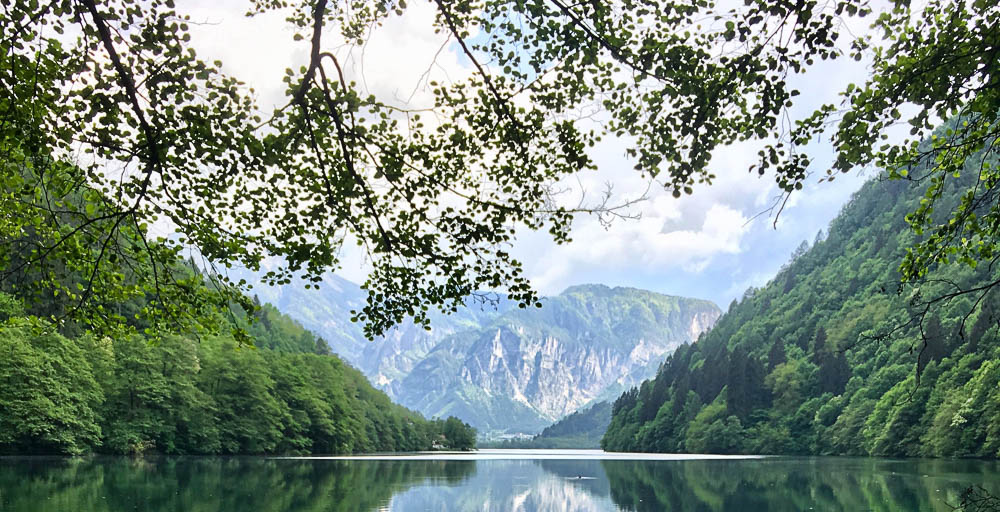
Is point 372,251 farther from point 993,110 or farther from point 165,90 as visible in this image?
point 993,110

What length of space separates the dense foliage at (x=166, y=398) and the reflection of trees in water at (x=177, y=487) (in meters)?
3.81

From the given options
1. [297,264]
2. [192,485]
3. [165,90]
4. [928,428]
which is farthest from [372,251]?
[928,428]

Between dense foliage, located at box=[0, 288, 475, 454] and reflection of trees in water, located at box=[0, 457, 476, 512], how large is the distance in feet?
12.5

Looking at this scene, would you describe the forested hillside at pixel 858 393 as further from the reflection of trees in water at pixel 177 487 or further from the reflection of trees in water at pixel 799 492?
the reflection of trees in water at pixel 177 487

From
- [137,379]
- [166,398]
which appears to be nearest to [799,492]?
[137,379]

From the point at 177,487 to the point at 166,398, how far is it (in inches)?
1508

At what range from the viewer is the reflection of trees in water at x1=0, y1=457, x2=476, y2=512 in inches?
1280

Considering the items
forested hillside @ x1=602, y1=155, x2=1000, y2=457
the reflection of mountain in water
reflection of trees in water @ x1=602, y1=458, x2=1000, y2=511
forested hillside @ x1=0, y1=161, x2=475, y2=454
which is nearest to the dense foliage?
forested hillside @ x1=0, y1=161, x2=475, y2=454

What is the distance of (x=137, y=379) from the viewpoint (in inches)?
2857

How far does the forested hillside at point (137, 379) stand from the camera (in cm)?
1474

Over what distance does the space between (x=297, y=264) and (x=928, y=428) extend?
10529cm

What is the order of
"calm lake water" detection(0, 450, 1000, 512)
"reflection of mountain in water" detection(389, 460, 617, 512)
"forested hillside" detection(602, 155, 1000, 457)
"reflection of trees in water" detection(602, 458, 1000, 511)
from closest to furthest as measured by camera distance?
"calm lake water" detection(0, 450, 1000, 512) → "reflection of trees in water" detection(602, 458, 1000, 511) → "reflection of mountain in water" detection(389, 460, 617, 512) → "forested hillside" detection(602, 155, 1000, 457)

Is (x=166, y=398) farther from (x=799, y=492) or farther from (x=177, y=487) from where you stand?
(x=799, y=492)

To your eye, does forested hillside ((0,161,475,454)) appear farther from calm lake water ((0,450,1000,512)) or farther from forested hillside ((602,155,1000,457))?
forested hillside ((602,155,1000,457))
